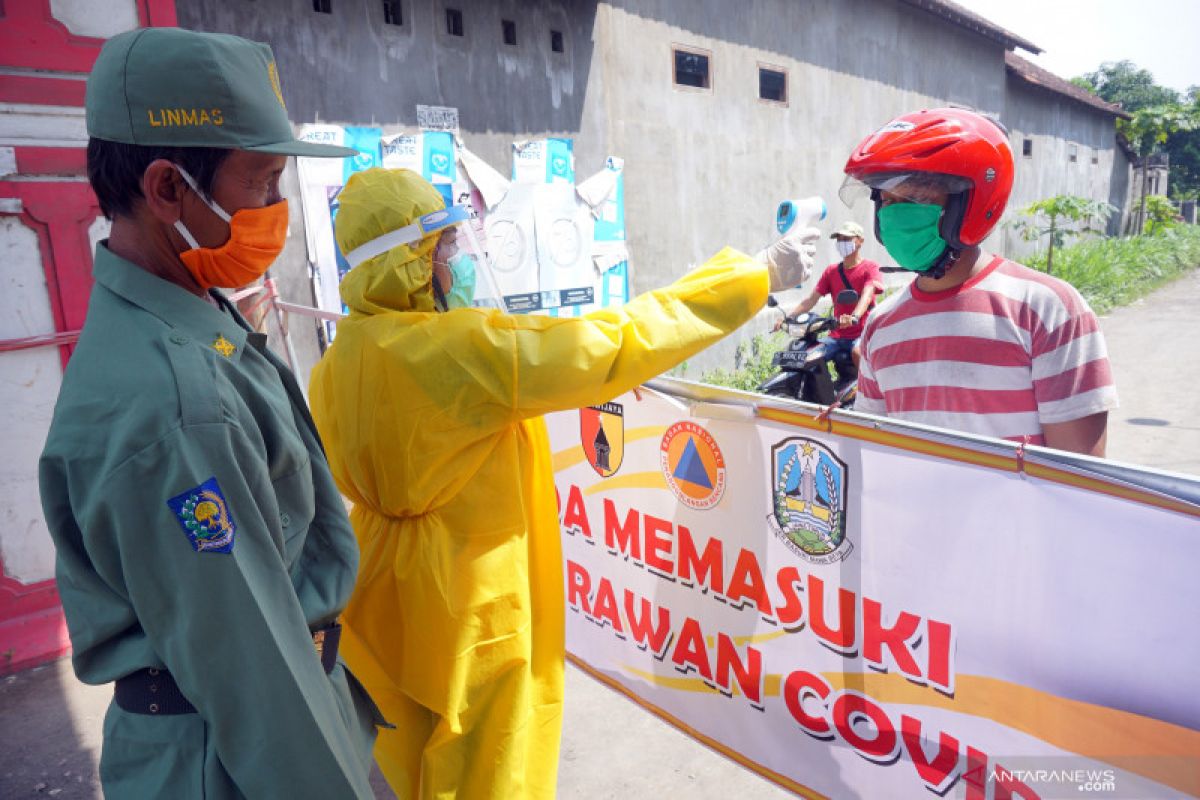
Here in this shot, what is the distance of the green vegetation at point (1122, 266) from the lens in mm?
15211

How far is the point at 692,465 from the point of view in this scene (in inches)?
93.5

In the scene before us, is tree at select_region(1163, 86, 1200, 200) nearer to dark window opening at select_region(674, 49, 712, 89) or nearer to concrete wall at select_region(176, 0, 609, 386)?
dark window opening at select_region(674, 49, 712, 89)

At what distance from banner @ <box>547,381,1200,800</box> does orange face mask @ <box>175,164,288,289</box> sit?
4.28 feet

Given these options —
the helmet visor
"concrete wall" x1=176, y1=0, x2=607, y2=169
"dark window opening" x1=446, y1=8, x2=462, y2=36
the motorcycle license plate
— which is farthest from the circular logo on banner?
"dark window opening" x1=446, y1=8, x2=462, y2=36

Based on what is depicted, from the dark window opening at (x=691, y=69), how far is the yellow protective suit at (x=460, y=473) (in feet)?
24.2

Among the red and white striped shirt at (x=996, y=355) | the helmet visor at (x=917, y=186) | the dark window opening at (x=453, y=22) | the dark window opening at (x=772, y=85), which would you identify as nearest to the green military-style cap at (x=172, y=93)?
the helmet visor at (x=917, y=186)

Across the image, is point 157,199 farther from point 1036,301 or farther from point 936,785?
point 936,785

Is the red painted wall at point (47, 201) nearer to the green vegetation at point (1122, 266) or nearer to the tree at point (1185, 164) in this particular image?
the green vegetation at point (1122, 266)

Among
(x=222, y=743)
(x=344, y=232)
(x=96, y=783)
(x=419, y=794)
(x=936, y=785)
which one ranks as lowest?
(x=96, y=783)

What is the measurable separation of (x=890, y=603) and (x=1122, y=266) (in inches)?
729

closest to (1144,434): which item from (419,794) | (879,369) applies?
(879,369)

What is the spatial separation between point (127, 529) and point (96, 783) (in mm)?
2600

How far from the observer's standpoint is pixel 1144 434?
21.9ft

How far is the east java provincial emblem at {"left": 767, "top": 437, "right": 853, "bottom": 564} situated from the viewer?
2.01 m
